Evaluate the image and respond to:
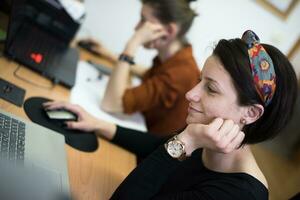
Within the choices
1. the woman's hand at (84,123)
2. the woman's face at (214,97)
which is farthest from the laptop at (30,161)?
the woman's face at (214,97)

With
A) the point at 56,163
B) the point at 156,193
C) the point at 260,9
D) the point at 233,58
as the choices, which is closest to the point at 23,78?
the point at 56,163

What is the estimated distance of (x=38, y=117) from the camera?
1124 millimetres

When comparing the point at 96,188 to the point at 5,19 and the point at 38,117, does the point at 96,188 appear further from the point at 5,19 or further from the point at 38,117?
the point at 5,19

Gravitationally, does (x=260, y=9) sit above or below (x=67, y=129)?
above

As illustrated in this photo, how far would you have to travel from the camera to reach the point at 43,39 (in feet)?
5.06

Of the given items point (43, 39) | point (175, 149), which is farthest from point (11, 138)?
point (43, 39)

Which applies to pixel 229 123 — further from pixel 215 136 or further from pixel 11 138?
pixel 11 138

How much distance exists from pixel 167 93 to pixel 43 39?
0.61 meters

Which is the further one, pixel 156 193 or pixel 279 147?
pixel 279 147

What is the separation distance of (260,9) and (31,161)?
1.90 m

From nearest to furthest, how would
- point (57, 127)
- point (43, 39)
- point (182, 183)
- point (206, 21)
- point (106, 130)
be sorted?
point (182, 183), point (57, 127), point (106, 130), point (43, 39), point (206, 21)

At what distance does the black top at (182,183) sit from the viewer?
0.85 metres

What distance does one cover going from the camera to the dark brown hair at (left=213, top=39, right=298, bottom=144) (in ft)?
2.79

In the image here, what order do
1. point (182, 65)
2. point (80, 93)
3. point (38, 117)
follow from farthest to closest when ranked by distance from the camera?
1. point (182, 65)
2. point (80, 93)
3. point (38, 117)
